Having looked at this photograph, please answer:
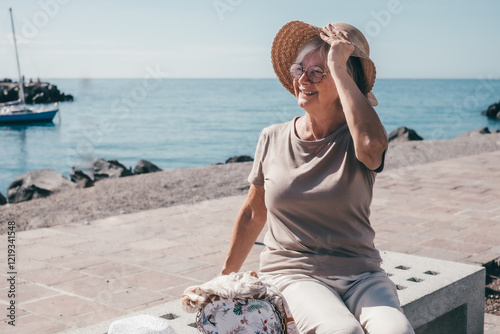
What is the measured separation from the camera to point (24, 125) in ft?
168

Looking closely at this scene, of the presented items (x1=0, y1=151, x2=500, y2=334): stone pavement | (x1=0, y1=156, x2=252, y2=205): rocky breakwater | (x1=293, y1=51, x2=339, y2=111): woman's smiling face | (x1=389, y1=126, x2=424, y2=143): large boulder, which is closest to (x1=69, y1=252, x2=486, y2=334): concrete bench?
(x1=0, y1=151, x2=500, y2=334): stone pavement

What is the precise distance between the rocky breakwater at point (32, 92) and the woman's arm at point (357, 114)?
247 feet

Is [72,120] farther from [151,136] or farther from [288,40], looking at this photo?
[288,40]

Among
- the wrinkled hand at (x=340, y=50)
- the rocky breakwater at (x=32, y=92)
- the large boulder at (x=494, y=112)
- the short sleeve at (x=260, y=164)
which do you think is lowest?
the rocky breakwater at (x=32, y=92)

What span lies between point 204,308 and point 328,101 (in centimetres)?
97

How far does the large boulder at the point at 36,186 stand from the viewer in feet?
35.3

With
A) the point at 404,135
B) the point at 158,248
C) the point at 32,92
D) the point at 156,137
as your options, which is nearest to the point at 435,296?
the point at 158,248

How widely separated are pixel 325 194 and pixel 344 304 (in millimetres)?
400

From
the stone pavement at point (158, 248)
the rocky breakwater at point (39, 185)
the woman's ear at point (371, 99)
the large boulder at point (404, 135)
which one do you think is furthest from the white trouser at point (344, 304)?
the large boulder at point (404, 135)

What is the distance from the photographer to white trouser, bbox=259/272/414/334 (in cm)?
198

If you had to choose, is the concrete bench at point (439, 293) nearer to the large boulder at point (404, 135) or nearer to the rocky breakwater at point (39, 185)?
the rocky breakwater at point (39, 185)

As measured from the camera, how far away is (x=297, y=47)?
8.20ft

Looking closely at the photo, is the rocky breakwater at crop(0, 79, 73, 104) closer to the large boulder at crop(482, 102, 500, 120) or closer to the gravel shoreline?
the large boulder at crop(482, 102, 500, 120)

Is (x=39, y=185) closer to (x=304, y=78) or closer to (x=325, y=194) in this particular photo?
(x=304, y=78)
